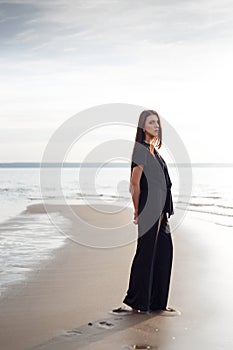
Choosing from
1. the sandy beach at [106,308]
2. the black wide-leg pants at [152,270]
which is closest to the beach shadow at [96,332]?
the sandy beach at [106,308]

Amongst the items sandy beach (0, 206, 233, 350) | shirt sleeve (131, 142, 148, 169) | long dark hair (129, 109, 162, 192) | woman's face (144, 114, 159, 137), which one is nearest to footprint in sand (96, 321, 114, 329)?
sandy beach (0, 206, 233, 350)

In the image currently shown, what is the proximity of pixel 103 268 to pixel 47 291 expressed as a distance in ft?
5.30

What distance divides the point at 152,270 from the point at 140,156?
115 cm

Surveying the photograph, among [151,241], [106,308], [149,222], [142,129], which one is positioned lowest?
[106,308]

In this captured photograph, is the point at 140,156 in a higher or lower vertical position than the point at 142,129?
lower

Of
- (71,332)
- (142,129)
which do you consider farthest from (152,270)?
(142,129)

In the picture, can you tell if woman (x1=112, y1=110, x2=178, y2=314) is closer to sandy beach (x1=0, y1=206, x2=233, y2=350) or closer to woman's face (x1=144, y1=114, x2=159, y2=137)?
woman's face (x1=144, y1=114, x2=159, y2=137)

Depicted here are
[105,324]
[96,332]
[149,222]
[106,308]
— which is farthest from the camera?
[106,308]

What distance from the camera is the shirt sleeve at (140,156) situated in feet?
17.7

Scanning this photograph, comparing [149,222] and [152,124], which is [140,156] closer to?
[152,124]

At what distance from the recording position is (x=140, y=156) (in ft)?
17.8

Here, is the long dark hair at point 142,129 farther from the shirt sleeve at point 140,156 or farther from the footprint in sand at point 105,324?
the footprint in sand at point 105,324

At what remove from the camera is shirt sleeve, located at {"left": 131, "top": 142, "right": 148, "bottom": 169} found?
5.40 metres

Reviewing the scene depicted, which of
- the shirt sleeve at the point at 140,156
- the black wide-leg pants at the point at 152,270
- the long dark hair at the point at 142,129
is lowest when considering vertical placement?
the black wide-leg pants at the point at 152,270
